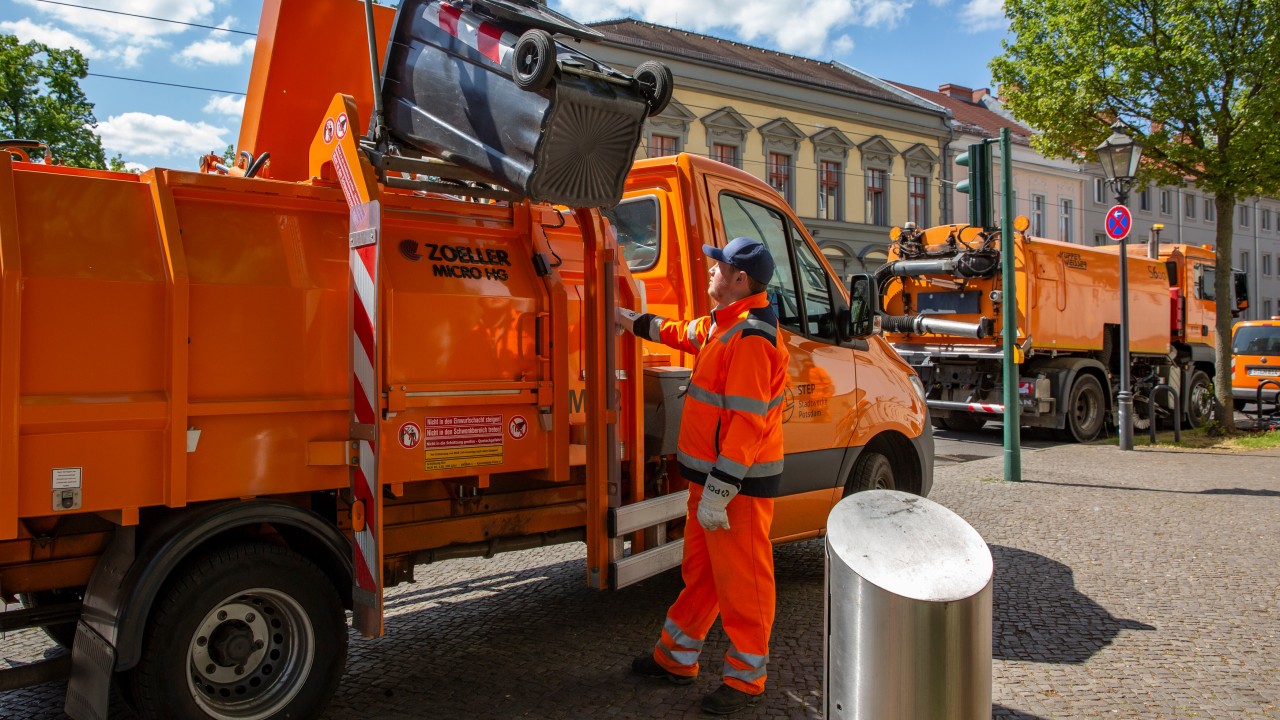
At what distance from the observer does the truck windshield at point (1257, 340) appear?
1764cm

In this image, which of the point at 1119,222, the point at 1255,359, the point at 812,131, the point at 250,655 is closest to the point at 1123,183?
the point at 1119,222

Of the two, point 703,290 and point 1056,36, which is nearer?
point 703,290

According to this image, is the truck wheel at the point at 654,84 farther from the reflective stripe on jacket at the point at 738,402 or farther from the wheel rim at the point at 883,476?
the wheel rim at the point at 883,476

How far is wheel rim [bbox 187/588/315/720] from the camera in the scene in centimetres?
334

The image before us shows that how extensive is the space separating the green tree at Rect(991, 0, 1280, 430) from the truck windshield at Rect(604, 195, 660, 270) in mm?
A: 10555

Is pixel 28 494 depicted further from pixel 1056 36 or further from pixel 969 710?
pixel 1056 36

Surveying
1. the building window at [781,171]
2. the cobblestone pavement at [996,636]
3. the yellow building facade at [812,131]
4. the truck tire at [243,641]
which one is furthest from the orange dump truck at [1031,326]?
the building window at [781,171]

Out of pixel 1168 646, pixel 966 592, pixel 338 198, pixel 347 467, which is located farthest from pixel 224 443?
pixel 1168 646

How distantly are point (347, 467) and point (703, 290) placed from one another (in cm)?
223

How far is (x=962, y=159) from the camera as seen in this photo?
954cm

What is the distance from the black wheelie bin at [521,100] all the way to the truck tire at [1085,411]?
11.9m

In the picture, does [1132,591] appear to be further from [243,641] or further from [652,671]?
[243,641]

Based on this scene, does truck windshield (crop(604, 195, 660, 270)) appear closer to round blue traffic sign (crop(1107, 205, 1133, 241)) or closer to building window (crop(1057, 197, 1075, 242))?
round blue traffic sign (crop(1107, 205, 1133, 241))

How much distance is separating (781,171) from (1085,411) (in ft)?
60.1
